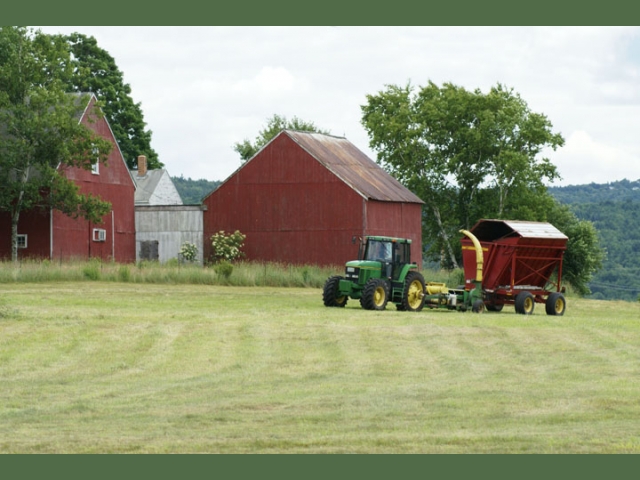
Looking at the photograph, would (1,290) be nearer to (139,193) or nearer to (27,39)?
(27,39)

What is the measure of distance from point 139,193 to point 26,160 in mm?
31970

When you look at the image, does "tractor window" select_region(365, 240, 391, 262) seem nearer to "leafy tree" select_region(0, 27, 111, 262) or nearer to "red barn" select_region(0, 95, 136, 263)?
"leafy tree" select_region(0, 27, 111, 262)

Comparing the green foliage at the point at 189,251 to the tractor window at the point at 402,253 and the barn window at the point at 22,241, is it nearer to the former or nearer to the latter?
the barn window at the point at 22,241

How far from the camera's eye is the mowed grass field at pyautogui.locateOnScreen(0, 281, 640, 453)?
48.4ft

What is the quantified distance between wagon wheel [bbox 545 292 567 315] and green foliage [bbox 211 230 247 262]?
24.4m

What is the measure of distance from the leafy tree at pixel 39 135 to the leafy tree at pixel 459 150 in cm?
2662

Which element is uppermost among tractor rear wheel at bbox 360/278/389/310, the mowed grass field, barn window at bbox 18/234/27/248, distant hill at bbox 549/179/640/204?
distant hill at bbox 549/179/640/204

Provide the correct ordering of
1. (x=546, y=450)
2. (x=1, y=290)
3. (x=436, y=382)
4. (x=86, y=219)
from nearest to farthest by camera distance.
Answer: (x=546, y=450) → (x=436, y=382) → (x=1, y=290) → (x=86, y=219)

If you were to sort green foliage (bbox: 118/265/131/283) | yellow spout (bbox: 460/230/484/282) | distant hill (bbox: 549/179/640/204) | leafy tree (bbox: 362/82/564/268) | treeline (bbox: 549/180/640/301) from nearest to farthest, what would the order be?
1. yellow spout (bbox: 460/230/484/282)
2. green foliage (bbox: 118/265/131/283)
3. leafy tree (bbox: 362/82/564/268)
4. treeline (bbox: 549/180/640/301)
5. distant hill (bbox: 549/179/640/204)

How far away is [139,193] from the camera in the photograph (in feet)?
277

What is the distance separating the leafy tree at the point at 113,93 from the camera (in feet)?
272

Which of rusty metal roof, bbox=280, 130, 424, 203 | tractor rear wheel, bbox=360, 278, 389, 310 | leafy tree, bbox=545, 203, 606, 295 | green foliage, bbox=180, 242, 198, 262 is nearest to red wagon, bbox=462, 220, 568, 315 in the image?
tractor rear wheel, bbox=360, 278, 389, 310

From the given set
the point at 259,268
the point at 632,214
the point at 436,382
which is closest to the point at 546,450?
the point at 436,382

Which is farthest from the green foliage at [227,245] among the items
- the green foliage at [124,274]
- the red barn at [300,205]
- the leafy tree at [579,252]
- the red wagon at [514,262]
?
the leafy tree at [579,252]
